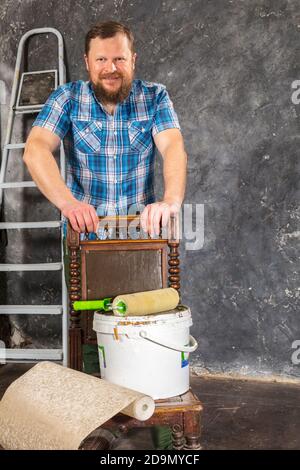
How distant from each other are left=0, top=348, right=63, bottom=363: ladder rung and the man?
1.25 meters

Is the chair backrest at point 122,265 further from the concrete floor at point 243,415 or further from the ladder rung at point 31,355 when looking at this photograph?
the ladder rung at point 31,355

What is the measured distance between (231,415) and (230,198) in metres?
1.34

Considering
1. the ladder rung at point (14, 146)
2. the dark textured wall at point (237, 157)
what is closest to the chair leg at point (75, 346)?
the dark textured wall at point (237, 157)

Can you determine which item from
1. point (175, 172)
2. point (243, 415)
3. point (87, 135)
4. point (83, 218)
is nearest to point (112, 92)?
point (87, 135)

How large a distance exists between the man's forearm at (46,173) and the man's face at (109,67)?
389 millimetres

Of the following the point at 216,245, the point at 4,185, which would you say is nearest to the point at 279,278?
the point at 216,245

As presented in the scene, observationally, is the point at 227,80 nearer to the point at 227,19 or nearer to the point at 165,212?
the point at 227,19

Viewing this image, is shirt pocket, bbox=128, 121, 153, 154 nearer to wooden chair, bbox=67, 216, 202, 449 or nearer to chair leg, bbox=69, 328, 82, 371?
wooden chair, bbox=67, 216, 202, 449

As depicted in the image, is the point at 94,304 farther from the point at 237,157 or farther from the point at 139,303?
the point at 237,157

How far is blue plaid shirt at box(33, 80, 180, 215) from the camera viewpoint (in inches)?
88.0

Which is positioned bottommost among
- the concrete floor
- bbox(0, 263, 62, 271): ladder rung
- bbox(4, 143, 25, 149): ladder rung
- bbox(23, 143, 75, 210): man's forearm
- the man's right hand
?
the concrete floor

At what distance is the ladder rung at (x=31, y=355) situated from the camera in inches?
122

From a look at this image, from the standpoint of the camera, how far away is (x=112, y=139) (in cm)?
228

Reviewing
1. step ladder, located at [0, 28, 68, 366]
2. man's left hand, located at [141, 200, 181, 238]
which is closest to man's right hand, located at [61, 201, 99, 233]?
man's left hand, located at [141, 200, 181, 238]
